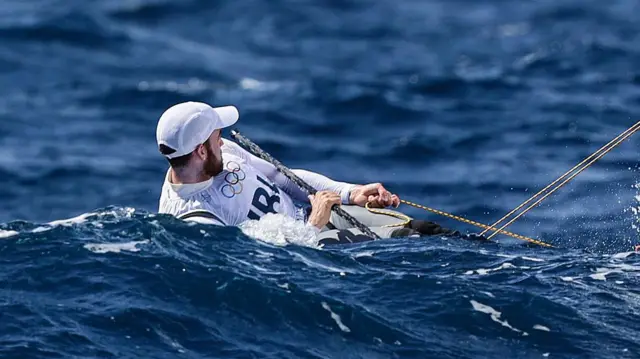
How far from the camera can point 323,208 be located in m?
9.23

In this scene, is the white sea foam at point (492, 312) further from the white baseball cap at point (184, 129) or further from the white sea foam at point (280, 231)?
the white baseball cap at point (184, 129)

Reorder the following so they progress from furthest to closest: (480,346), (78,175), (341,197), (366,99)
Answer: (366,99) → (78,175) → (341,197) → (480,346)

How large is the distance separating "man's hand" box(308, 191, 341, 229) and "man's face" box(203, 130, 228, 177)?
2.44 feet

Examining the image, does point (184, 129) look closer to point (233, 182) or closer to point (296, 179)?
point (233, 182)

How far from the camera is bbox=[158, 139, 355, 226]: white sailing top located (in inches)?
356

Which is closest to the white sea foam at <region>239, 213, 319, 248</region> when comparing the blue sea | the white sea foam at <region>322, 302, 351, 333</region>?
the blue sea

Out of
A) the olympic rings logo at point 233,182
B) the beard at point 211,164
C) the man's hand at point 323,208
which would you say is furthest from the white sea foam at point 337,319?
the beard at point 211,164

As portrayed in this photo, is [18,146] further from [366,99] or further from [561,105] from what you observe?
[561,105]

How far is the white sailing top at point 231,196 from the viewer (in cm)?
904

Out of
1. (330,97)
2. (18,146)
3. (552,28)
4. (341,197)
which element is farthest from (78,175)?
(552,28)

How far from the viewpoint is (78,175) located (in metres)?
15.7

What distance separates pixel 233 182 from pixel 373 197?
43.7 inches

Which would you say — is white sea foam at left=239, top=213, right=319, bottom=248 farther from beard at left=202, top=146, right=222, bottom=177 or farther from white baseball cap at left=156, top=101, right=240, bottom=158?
white baseball cap at left=156, top=101, right=240, bottom=158

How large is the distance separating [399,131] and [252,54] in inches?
192
